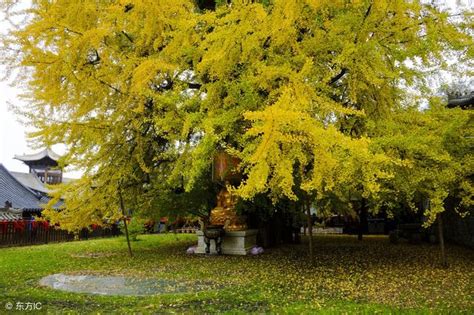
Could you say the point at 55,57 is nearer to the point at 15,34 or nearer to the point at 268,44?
the point at 15,34

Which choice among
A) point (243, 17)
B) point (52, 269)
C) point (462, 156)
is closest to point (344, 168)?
point (243, 17)

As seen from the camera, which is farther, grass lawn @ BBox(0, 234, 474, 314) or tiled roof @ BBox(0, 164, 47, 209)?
tiled roof @ BBox(0, 164, 47, 209)

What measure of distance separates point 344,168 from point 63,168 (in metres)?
6.34

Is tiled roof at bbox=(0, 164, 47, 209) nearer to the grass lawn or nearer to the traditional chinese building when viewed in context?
the traditional chinese building

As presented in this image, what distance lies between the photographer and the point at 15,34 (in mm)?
7391

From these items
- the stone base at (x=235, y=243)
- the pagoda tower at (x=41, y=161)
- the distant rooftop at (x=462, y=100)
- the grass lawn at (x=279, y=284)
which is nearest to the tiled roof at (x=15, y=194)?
the pagoda tower at (x=41, y=161)

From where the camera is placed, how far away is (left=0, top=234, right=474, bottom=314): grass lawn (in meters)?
5.04

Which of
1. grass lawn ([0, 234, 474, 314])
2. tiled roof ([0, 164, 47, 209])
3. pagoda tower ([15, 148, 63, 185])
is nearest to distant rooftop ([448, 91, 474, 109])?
grass lawn ([0, 234, 474, 314])

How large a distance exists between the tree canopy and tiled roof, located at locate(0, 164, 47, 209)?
16288 mm

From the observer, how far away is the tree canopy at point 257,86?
18.8 feet

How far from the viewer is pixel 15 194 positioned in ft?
80.2

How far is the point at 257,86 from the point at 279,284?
10.8 ft

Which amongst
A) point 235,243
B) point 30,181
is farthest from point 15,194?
point 235,243

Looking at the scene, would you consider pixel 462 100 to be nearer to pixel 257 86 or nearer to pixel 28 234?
pixel 257 86
